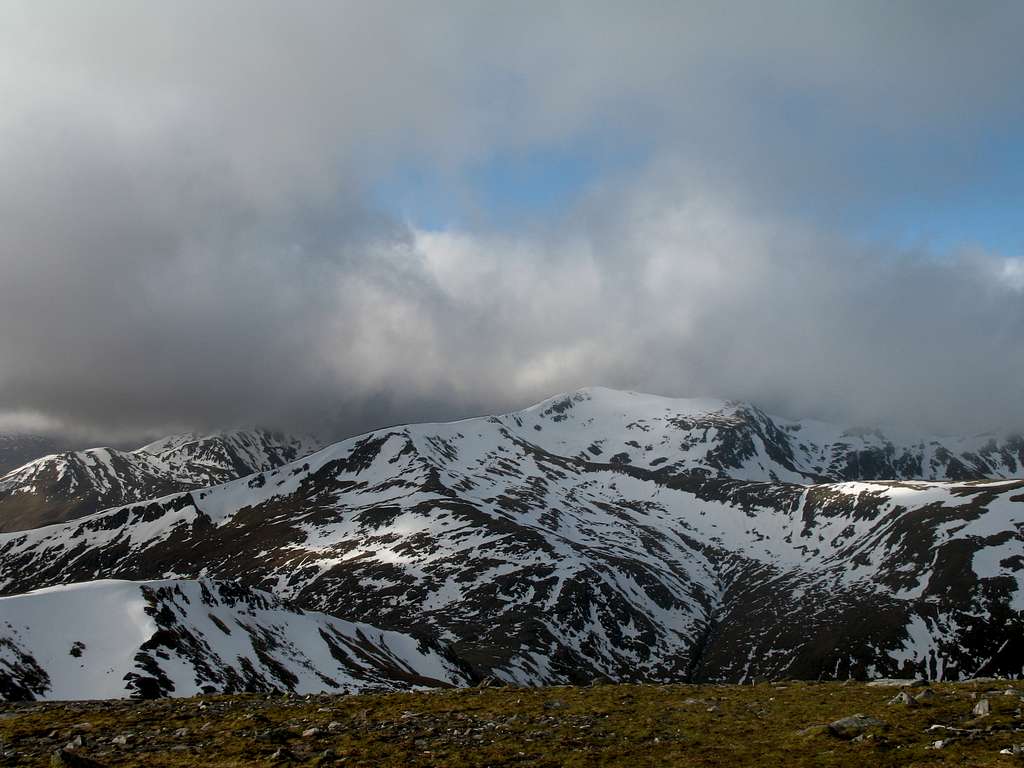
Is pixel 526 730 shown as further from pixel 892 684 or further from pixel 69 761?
pixel 892 684

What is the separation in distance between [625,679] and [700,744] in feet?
631

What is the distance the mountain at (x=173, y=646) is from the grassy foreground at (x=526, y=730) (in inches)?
1563

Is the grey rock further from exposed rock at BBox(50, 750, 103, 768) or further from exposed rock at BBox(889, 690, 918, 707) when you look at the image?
exposed rock at BBox(50, 750, 103, 768)

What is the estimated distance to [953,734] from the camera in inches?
846

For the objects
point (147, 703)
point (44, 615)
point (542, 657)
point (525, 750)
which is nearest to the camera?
point (525, 750)

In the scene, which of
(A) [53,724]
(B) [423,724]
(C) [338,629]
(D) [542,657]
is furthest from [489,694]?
(D) [542,657]

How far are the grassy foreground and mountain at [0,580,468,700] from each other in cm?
3969

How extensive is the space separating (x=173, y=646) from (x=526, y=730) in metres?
69.9

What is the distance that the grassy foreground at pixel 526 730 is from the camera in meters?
20.6

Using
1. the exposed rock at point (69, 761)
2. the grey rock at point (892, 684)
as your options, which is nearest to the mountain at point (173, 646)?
the exposed rock at point (69, 761)

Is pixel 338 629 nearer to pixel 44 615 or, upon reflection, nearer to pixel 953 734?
pixel 44 615

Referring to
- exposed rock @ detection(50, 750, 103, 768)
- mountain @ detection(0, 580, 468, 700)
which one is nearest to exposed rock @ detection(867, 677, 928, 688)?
exposed rock @ detection(50, 750, 103, 768)

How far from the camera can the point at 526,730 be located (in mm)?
25438

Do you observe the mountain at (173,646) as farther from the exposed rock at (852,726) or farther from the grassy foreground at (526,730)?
the exposed rock at (852,726)
